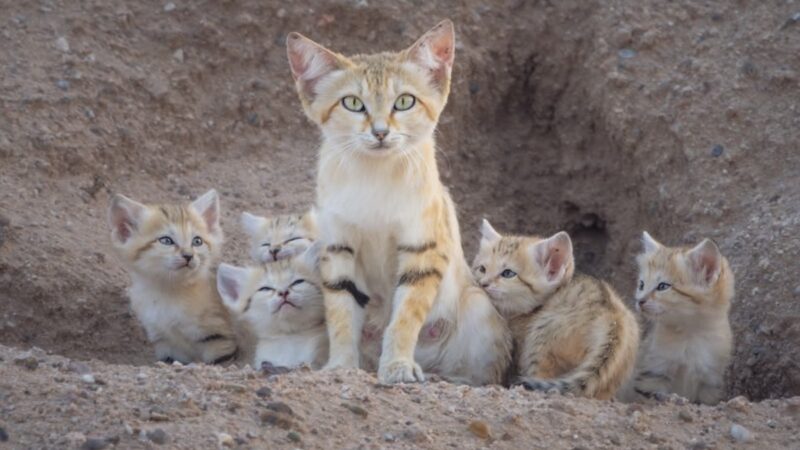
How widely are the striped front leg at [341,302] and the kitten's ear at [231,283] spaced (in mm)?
838

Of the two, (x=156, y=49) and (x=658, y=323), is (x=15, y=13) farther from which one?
(x=658, y=323)

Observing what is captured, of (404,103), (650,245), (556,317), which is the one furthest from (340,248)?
(650,245)

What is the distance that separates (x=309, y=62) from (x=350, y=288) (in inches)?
45.8

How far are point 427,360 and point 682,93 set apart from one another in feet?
8.97

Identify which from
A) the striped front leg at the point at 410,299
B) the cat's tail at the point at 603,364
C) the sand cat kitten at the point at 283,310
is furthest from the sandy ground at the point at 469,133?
the striped front leg at the point at 410,299

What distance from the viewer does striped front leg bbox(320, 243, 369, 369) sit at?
22.2ft

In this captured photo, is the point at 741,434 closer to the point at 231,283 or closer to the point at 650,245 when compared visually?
the point at 650,245

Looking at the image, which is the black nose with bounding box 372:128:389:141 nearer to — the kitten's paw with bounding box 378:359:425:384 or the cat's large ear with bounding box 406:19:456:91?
the cat's large ear with bounding box 406:19:456:91

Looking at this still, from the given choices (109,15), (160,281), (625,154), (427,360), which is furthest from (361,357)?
(109,15)

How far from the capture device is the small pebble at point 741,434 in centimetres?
584

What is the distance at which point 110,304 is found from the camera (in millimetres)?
8109

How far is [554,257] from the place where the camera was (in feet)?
24.4

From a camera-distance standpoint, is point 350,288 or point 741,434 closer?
point 741,434

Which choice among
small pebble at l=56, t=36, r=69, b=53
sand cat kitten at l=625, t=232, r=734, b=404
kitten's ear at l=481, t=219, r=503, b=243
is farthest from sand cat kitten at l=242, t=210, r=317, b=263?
sand cat kitten at l=625, t=232, r=734, b=404
